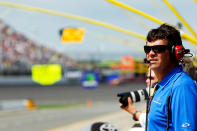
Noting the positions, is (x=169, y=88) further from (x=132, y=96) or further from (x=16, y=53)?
(x=16, y=53)

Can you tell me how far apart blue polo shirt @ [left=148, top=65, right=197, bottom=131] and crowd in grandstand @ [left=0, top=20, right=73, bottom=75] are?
4912cm

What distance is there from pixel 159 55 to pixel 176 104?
0.33 meters

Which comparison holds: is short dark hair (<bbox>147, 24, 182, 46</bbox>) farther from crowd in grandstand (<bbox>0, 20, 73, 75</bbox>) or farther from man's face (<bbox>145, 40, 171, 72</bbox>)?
crowd in grandstand (<bbox>0, 20, 73, 75</bbox>)

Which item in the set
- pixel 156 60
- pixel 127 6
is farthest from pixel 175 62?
pixel 127 6

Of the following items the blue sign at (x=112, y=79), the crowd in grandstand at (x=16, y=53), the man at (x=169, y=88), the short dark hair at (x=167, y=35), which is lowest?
A: the blue sign at (x=112, y=79)

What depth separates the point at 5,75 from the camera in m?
49.8

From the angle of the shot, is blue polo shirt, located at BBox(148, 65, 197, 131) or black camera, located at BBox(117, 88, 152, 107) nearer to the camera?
blue polo shirt, located at BBox(148, 65, 197, 131)

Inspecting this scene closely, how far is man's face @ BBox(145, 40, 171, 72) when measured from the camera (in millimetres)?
2145

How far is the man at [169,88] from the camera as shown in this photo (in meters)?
1.93

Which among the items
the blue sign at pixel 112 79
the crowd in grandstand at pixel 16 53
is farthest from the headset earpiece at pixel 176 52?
the blue sign at pixel 112 79

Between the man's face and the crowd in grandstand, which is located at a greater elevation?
the man's face

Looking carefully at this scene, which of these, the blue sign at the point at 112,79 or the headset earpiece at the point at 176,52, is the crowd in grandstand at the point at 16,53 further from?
the headset earpiece at the point at 176,52

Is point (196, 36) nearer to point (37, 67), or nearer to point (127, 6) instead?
point (127, 6)

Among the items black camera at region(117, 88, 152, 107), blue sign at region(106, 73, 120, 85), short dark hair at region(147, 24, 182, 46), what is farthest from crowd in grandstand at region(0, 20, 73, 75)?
short dark hair at region(147, 24, 182, 46)
